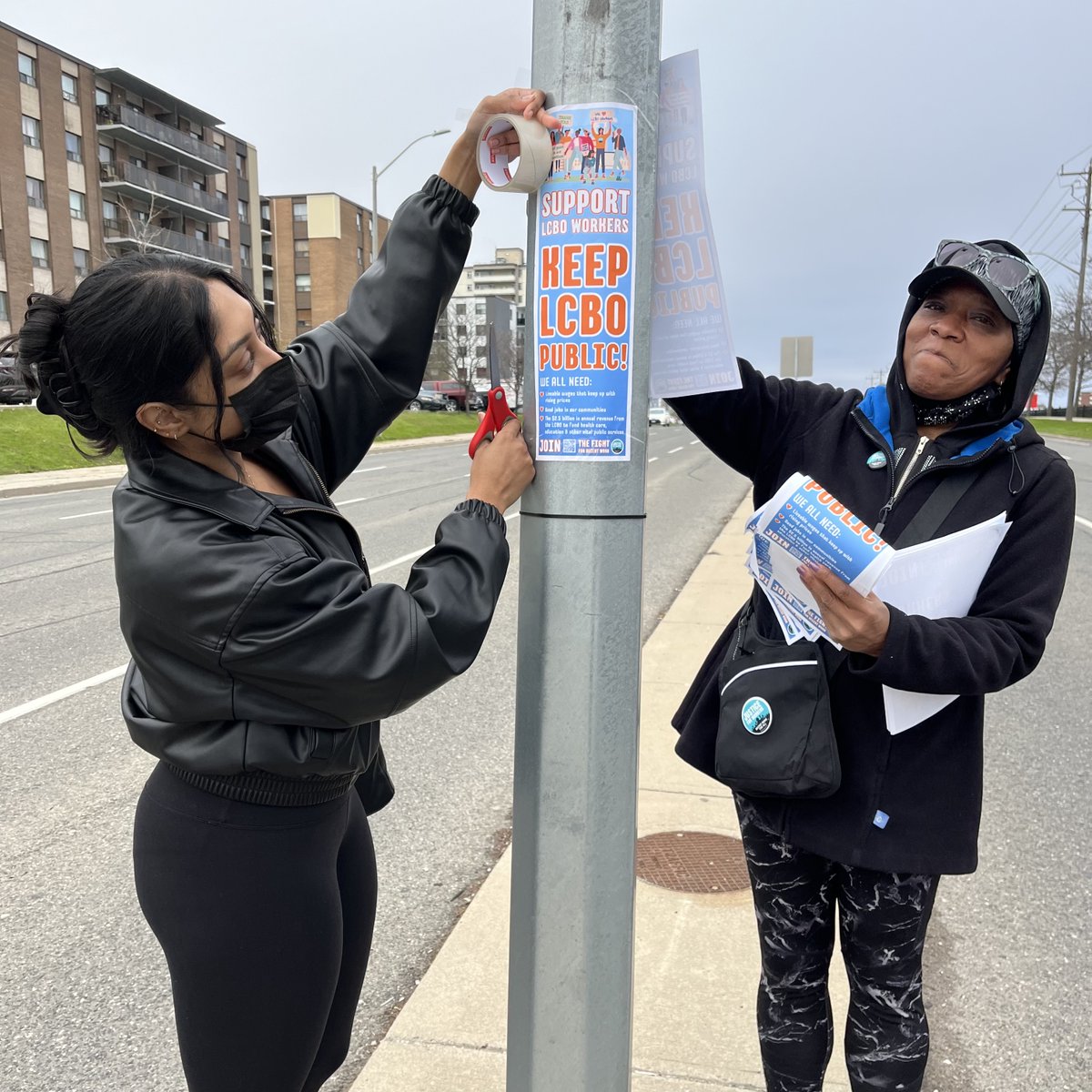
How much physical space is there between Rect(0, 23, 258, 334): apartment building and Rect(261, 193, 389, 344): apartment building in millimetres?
11965

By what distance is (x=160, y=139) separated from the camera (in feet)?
162

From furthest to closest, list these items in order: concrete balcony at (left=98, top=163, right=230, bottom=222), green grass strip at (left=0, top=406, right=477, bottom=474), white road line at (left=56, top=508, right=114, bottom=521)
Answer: concrete balcony at (left=98, top=163, right=230, bottom=222), green grass strip at (left=0, top=406, right=477, bottom=474), white road line at (left=56, top=508, right=114, bottom=521)

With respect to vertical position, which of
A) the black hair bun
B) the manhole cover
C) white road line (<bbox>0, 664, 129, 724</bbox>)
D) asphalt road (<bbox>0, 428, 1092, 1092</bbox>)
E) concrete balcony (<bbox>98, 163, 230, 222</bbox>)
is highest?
concrete balcony (<bbox>98, 163, 230, 222</bbox>)

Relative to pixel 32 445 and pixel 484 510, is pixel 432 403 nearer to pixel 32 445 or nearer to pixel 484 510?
pixel 32 445

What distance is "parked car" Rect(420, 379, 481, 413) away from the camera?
57.5 meters

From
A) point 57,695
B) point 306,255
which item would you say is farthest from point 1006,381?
point 306,255

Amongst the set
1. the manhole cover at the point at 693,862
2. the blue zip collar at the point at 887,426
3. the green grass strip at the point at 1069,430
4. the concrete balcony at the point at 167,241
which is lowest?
the green grass strip at the point at 1069,430

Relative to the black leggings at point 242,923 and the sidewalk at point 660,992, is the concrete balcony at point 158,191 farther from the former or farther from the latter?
the black leggings at point 242,923

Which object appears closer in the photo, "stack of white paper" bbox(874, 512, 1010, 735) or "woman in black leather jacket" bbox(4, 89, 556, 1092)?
"woman in black leather jacket" bbox(4, 89, 556, 1092)

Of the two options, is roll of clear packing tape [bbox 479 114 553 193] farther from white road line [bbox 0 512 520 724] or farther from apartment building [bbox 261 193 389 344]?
apartment building [bbox 261 193 389 344]

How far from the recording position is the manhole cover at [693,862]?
3375 mm

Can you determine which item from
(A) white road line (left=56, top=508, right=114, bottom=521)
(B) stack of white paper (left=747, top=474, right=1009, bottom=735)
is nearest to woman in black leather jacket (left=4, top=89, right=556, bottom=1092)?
(B) stack of white paper (left=747, top=474, right=1009, bottom=735)

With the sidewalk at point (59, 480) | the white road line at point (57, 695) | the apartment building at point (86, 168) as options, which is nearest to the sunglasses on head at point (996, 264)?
A: the white road line at point (57, 695)

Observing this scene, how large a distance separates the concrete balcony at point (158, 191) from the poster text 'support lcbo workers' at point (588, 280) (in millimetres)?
50045
